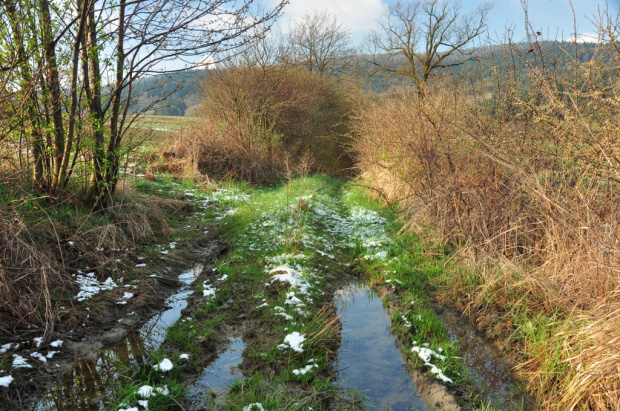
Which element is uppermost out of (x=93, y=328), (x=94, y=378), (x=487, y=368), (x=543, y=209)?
(x=543, y=209)

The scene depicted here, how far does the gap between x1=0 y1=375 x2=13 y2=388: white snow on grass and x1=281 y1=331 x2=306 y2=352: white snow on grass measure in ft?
7.83

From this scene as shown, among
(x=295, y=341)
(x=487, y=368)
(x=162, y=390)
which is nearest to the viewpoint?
(x=162, y=390)

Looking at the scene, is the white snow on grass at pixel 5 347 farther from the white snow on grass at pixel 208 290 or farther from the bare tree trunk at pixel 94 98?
the bare tree trunk at pixel 94 98

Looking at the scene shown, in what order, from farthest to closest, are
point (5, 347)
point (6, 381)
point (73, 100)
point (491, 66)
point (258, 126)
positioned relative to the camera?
point (258, 126)
point (491, 66)
point (73, 100)
point (5, 347)
point (6, 381)

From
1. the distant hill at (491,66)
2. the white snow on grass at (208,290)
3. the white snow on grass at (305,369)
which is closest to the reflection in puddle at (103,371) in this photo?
the white snow on grass at (208,290)

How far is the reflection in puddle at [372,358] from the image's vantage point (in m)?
3.60

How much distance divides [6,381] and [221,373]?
173 cm

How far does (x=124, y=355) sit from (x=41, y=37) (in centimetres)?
436

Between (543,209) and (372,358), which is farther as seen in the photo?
(543,209)

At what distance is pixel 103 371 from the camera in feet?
11.9

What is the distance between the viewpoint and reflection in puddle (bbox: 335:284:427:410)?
3.60 meters

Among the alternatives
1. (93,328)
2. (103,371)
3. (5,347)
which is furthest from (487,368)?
(5,347)

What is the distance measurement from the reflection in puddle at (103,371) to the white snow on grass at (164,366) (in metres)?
0.26

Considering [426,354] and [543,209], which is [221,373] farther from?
[543,209]
